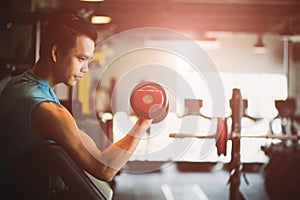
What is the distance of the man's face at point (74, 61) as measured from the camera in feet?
6.16

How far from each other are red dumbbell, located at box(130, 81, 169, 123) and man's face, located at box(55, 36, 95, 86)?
0.28 meters

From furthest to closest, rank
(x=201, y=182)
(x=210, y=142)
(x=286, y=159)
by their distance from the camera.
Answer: (x=210, y=142), (x=286, y=159), (x=201, y=182)

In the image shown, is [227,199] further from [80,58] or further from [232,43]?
[232,43]

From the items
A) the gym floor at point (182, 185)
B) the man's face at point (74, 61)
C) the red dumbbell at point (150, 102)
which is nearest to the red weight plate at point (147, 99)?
the red dumbbell at point (150, 102)

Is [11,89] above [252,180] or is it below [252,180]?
above

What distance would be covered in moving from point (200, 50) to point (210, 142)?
4068mm

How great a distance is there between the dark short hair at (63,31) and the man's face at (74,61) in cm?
2

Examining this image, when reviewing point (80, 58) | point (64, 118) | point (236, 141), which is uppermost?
point (80, 58)

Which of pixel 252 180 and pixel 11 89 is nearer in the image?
pixel 11 89

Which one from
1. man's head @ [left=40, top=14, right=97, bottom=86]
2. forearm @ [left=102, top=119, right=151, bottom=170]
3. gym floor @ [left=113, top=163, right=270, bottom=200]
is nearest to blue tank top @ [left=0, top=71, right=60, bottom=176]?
man's head @ [left=40, top=14, right=97, bottom=86]

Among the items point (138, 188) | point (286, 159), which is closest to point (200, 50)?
point (286, 159)

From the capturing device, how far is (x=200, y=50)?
1129 centimetres

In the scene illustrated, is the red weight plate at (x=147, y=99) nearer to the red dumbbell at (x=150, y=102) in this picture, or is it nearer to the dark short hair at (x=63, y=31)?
the red dumbbell at (x=150, y=102)

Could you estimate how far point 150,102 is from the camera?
5.86 feet
